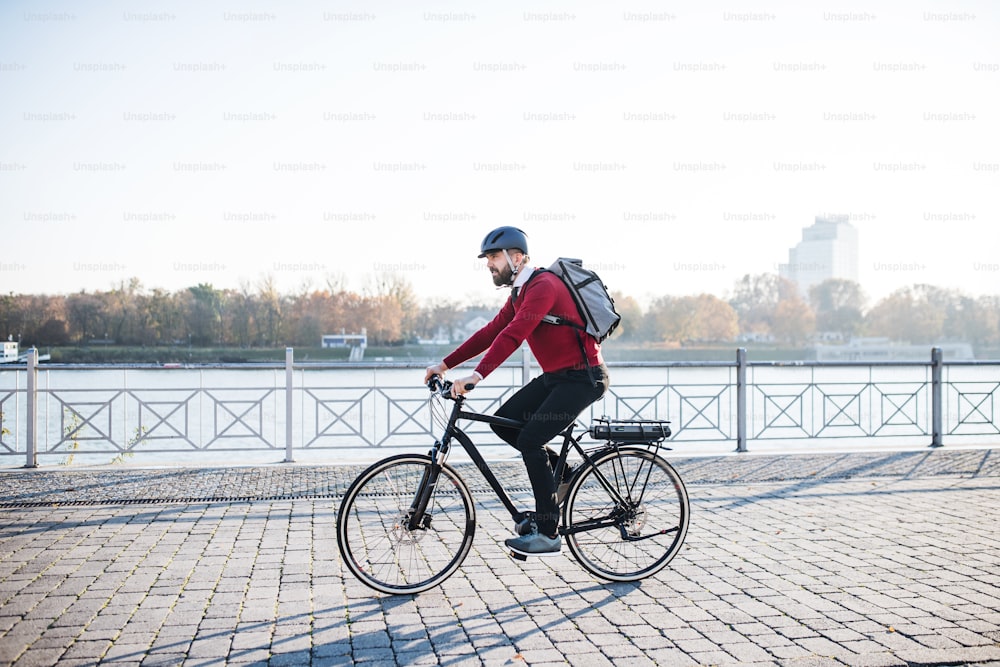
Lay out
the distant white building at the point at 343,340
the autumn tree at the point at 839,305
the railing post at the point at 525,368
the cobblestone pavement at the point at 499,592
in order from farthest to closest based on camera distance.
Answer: the autumn tree at the point at 839,305, the distant white building at the point at 343,340, the railing post at the point at 525,368, the cobblestone pavement at the point at 499,592

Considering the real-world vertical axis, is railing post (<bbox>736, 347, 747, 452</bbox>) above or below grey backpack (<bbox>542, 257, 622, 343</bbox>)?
below

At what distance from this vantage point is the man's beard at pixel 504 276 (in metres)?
5.07

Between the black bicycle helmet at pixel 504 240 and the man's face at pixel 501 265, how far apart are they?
0.12 feet

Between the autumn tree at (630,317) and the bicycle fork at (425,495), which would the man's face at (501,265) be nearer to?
the bicycle fork at (425,495)

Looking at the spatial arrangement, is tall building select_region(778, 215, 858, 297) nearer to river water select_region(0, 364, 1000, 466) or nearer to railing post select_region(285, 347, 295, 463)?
river water select_region(0, 364, 1000, 466)

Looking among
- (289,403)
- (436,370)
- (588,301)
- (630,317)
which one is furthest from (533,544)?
(630,317)

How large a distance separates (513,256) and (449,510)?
1.68m

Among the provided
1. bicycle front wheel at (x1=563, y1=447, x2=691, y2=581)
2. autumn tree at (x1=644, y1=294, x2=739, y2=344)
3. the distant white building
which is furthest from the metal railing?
autumn tree at (x1=644, y1=294, x2=739, y2=344)

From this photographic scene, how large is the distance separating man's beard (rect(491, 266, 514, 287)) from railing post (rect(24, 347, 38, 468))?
7235 mm

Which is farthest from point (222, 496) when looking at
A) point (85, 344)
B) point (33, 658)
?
point (85, 344)

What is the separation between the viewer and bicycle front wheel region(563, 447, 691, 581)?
5.06 metres

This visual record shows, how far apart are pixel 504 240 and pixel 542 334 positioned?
56cm

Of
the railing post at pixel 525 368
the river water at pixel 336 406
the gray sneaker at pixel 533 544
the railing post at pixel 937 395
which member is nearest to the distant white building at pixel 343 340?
the river water at pixel 336 406

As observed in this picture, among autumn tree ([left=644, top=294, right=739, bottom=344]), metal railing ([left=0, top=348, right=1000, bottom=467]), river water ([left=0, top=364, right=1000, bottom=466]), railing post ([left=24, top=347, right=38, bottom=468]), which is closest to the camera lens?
railing post ([left=24, top=347, right=38, bottom=468])
